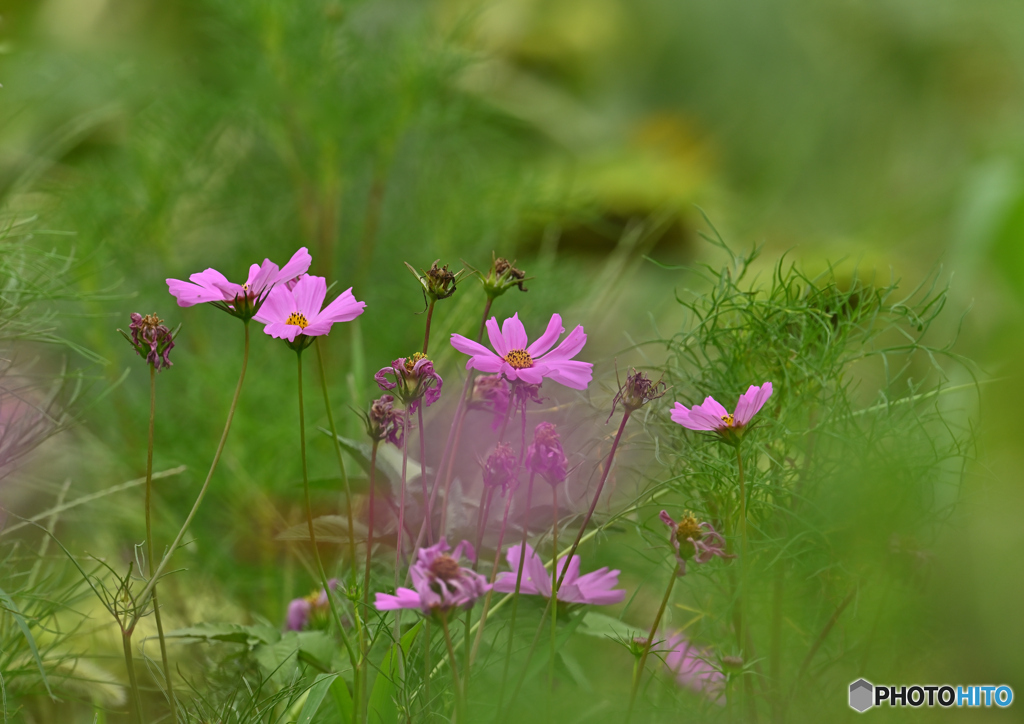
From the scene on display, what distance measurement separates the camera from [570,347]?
0.87 feet

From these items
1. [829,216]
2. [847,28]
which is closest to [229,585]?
[829,216]

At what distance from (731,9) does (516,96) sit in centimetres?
47

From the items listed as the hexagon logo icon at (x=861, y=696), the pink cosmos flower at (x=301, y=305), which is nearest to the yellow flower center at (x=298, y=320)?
the pink cosmos flower at (x=301, y=305)

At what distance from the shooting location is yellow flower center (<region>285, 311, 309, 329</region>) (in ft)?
0.84

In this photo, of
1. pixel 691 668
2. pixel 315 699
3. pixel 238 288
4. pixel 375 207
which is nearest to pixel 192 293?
pixel 238 288

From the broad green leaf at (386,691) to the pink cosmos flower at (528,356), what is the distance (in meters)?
0.08

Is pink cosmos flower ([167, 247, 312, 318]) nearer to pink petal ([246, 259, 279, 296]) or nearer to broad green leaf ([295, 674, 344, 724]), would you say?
pink petal ([246, 259, 279, 296])

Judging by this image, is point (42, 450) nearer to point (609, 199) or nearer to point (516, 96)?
point (609, 199)

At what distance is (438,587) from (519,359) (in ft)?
0.22

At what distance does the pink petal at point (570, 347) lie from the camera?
0.86 feet

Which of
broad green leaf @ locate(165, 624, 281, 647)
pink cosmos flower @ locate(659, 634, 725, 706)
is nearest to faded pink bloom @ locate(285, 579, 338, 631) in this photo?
broad green leaf @ locate(165, 624, 281, 647)

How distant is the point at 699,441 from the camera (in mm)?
340

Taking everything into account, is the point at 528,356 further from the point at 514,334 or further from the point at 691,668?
the point at 691,668

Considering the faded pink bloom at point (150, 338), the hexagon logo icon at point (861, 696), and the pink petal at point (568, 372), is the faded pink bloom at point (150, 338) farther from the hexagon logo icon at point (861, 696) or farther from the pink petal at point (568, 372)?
the hexagon logo icon at point (861, 696)
